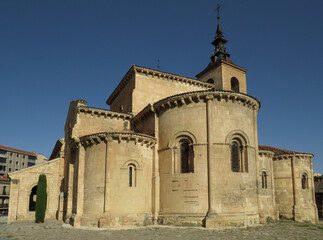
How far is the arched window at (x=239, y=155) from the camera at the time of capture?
662 inches

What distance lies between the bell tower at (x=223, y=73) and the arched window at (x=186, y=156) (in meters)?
11.9

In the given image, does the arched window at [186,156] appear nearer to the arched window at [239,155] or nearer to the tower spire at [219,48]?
the arched window at [239,155]

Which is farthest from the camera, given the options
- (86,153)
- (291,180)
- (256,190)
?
(291,180)

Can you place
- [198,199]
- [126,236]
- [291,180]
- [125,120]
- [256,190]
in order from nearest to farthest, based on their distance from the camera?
[126,236]
[198,199]
[256,190]
[125,120]
[291,180]

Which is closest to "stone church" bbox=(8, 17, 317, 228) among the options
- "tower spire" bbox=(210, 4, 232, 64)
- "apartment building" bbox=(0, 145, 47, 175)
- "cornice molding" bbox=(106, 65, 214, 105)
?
"cornice molding" bbox=(106, 65, 214, 105)

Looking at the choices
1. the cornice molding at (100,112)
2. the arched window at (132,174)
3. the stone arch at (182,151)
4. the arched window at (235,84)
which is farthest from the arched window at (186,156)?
the arched window at (235,84)

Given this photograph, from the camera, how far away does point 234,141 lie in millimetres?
17062

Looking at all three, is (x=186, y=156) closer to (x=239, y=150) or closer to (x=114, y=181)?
(x=239, y=150)

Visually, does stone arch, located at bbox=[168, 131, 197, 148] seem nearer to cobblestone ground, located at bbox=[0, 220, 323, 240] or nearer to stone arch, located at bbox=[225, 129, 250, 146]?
stone arch, located at bbox=[225, 129, 250, 146]

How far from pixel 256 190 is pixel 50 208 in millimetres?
15528

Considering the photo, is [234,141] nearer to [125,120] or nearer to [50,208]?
[125,120]

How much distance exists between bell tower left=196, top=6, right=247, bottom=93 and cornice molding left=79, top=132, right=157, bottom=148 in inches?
490

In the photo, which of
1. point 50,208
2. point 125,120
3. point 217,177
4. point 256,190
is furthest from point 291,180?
point 50,208

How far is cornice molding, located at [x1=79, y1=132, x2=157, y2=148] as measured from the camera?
1697 centimetres
